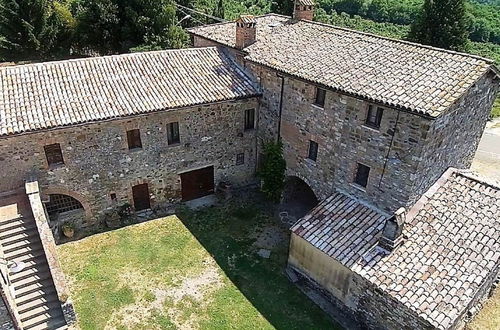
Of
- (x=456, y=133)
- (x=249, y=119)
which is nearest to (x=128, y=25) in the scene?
(x=249, y=119)

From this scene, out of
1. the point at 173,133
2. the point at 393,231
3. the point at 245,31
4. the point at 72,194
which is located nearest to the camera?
the point at 393,231

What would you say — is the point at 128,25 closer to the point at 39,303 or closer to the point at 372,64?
the point at 372,64

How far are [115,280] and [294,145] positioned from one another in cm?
1072

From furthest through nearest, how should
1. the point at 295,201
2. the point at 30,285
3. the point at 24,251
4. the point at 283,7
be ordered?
the point at 283,7
the point at 295,201
the point at 24,251
the point at 30,285

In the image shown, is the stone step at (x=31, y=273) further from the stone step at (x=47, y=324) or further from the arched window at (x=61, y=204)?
the arched window at (x=61, y=204)

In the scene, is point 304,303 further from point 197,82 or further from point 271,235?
point 197,82

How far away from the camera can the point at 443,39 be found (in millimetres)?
30562

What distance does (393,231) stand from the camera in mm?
14703

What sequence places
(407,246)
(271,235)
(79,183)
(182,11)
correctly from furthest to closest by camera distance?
(182,11) < (271,235) < (79,183) < (407,246)

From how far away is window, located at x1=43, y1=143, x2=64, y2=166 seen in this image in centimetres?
1780

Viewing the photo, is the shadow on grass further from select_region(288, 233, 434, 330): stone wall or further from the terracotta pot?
the terracotta pot

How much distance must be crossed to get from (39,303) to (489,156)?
3033cm

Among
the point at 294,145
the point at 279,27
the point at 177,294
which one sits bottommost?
the point at 177,294

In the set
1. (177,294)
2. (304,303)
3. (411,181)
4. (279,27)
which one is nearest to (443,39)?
(279,27)
